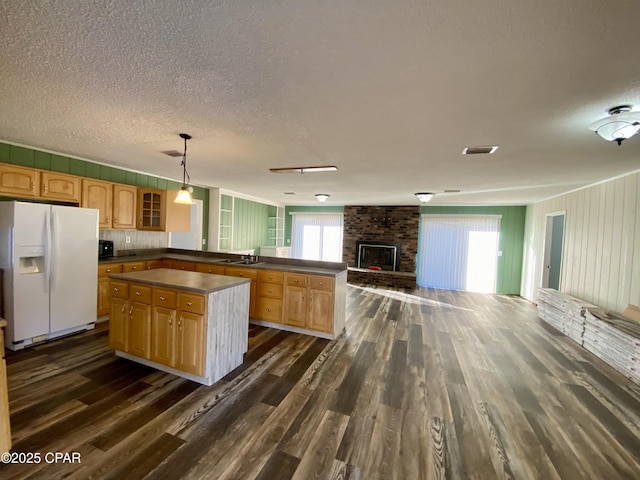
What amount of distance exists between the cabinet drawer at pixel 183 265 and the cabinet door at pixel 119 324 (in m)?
1.68

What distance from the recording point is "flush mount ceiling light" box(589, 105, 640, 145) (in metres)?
1.81

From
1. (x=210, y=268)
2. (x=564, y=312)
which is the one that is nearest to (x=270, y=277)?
(x=210, y=268)

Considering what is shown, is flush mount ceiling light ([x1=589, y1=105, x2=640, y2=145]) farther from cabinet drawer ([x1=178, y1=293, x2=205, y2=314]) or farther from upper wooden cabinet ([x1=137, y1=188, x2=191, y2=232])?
upper wooden cabinet ([x1=137, y1=188, x2=191, y2=232])

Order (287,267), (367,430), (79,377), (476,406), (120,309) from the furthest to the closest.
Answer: (287,267), (120,309), (79,377), (476,406), (367,430)

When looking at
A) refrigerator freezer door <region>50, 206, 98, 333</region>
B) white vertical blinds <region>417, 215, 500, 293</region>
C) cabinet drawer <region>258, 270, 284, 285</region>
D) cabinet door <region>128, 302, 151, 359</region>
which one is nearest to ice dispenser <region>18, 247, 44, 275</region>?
refrigerator freezer door <region>50, 206, 98, 333</region>

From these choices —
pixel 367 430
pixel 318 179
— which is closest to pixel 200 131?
pixel 318 179

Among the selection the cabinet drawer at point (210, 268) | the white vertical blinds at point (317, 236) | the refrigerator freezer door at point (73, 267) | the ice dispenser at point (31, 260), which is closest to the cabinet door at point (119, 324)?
the refrigerator freezer door at point (73, 267)

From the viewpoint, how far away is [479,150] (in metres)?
2.79

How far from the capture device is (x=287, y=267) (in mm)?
4027

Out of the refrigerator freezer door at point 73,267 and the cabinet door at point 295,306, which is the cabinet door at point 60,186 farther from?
the cabinet door at point 295,306

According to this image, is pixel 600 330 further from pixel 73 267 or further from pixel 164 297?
pixel 73 267

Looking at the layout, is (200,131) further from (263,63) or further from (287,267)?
(287,267)

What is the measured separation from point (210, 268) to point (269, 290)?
1.21 metres

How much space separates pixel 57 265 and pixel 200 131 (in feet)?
8.44
